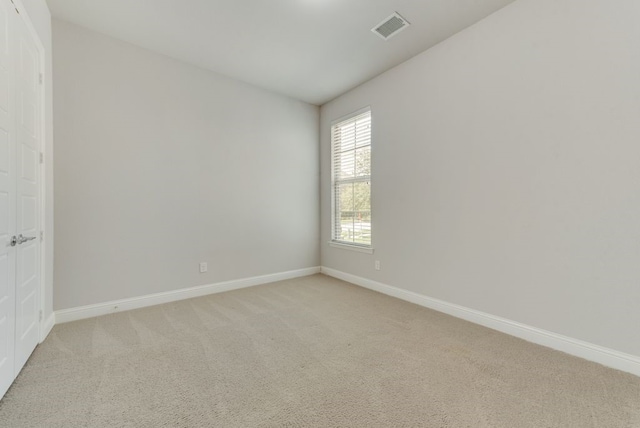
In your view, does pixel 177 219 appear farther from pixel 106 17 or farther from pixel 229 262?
pixel 106 17

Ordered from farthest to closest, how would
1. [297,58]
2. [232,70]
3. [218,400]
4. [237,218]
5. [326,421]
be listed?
[237,218], [232,70], [297,58], [218,400], [326,421]

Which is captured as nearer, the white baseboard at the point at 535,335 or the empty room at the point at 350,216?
the empty room at the point at 350,216

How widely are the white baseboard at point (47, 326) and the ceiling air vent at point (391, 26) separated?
13.2ft

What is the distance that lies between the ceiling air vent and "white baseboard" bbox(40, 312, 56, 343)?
4022mm

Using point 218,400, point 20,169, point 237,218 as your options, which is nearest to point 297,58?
point 237,218

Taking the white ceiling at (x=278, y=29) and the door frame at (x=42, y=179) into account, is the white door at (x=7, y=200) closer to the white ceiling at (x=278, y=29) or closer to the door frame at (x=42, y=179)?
the door frame at (x=42, y=179)

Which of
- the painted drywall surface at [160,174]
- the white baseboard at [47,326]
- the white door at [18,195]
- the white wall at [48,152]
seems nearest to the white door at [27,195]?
the white door at [18,195]

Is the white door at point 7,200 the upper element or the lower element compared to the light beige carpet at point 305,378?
upper

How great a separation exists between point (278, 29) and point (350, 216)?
2568 mm

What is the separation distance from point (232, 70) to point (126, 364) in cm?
333

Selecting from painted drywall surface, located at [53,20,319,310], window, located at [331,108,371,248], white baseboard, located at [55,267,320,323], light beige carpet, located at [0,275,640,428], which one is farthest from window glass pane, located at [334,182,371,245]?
light beige carpet, located at [0,275,640,428]

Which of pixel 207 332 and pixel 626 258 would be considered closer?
pixel 626 258

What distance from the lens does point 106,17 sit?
257 cm

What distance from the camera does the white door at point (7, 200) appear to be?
5.26ft
